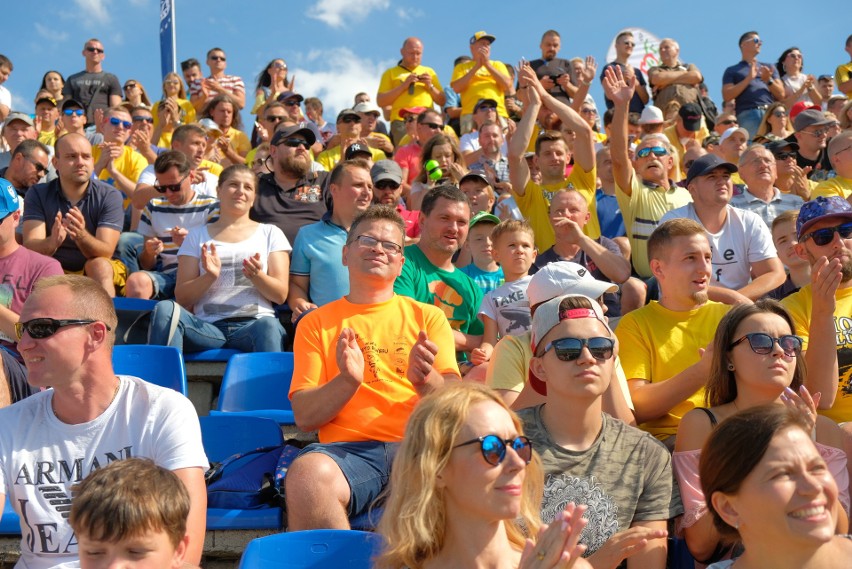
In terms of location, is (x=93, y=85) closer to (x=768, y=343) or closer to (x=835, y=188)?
(x=835, y=188)

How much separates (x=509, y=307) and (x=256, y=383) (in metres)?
1.36

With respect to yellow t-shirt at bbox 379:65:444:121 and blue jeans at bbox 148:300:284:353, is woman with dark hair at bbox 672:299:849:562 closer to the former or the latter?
blue jeans at bbox 148:300:284:353

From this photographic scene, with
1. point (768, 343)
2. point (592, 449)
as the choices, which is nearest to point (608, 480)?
point (592, 449)

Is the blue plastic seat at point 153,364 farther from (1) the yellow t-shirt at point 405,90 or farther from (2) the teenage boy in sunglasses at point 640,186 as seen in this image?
(1) the yellow t-shirt at point 405,90

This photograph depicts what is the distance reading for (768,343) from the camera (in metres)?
3.28

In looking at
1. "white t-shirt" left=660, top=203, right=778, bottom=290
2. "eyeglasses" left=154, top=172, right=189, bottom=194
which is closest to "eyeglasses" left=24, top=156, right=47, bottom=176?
"eyeglasses" left=154, top=172, right=189, bottom=194

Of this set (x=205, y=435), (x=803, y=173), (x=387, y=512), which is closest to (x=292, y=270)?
(x=205, y=435)

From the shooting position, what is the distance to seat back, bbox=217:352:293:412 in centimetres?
454

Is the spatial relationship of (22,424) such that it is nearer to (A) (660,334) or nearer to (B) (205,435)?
(B) (205,435)

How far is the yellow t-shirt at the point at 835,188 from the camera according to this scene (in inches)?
257

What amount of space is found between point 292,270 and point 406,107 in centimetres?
558

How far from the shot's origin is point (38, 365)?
2.94 metres

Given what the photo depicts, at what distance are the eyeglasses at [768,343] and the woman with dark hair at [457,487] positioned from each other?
1186 millimetres

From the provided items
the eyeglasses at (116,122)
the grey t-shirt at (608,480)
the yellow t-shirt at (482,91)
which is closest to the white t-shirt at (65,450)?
the grey t-shirt at (608,480)
